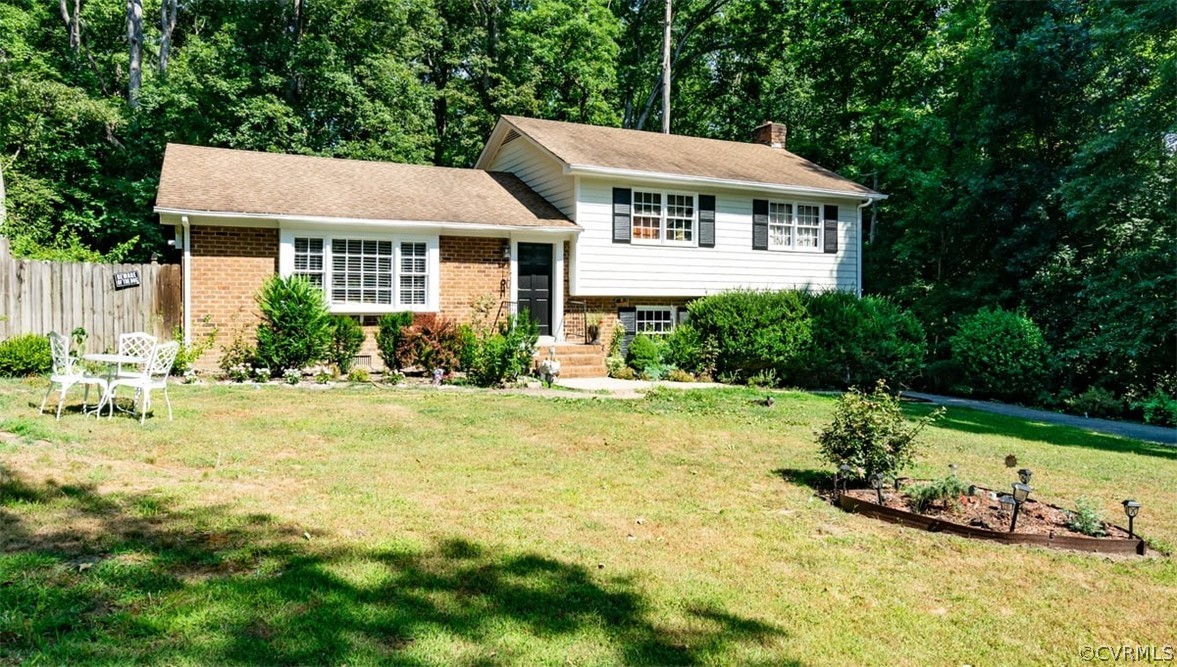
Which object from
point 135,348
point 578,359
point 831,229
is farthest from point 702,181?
point 135,348

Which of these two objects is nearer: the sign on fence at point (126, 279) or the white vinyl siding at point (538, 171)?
the sign on fence at point (126, 279)

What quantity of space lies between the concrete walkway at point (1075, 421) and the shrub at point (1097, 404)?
20.3 inches

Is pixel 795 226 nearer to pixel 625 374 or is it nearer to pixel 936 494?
pixel 625 374

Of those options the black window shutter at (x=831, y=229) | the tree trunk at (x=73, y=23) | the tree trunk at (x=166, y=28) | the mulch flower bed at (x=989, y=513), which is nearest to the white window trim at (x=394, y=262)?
the black window shutter at (x=831, y=229)

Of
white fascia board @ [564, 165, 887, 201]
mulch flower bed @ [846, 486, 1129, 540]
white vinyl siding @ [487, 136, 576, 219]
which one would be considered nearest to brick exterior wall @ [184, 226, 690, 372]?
white vinyl siding @ [487, 136, 576, 219]

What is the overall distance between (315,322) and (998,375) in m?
13.9

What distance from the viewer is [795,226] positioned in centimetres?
1959

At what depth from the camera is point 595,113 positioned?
2911 cm

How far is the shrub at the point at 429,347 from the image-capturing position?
14195 millimetres

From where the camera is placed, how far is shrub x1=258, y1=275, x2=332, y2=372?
13.0 meters

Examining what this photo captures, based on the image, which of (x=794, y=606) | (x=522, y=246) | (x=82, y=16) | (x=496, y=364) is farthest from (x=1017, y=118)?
(x=82, y=16)

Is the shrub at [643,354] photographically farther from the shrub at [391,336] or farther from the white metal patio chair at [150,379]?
the white metal patio chair at [150,379]

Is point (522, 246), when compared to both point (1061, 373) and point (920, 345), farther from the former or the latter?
point (1061, 373)

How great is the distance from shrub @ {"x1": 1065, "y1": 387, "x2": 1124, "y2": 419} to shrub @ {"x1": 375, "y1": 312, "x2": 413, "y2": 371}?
43.6 ft
